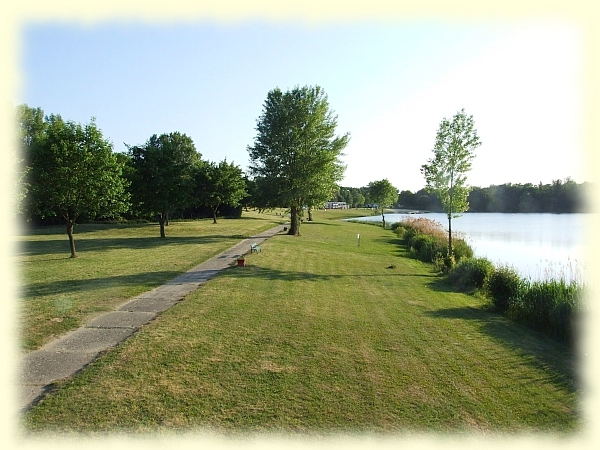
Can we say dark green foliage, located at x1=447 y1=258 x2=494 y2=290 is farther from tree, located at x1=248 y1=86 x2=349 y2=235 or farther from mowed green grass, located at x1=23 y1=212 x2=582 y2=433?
tree, located at x1=248 y1=86 x2=349 y2=235

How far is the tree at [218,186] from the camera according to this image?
47.1 m

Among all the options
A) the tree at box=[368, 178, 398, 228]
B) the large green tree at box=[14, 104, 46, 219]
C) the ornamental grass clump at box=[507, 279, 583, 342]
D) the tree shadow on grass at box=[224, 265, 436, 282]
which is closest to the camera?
the ornamental grass clump at box=[507, 279, 583, 342]

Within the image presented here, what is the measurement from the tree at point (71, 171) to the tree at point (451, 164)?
16.4m

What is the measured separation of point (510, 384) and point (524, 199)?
82.7 meters

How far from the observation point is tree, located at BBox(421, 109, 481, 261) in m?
20.7

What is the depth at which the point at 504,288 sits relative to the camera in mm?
12477

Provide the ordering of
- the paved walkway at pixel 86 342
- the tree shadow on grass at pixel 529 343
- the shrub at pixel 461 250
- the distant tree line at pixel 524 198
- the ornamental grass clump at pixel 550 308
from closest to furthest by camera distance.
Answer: the paved walkway at pixel 86 342 → the tree shadow on grass at pixel 529 343 → the ornamental grass clump at pixel 550 308 → the shrub at pixel 461 250 → the distant tree line at pixel 524 198

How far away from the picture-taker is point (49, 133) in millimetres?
18297

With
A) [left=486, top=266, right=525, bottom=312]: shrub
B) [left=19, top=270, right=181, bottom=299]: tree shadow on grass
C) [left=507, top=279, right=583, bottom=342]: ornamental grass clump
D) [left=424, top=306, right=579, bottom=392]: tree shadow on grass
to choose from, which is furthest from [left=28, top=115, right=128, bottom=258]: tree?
[left=507, top=279, right=583, bottom=342]: ornamental grass clump

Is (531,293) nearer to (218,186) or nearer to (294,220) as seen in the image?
(294,220)

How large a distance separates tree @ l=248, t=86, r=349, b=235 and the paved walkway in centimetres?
1920

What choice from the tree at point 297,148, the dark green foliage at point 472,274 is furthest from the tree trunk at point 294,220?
the dark green foliage at point 472,274

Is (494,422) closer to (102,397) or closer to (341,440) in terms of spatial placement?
(341,440)

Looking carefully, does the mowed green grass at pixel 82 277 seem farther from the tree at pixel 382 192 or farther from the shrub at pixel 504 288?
the tree at pixel 382 192
